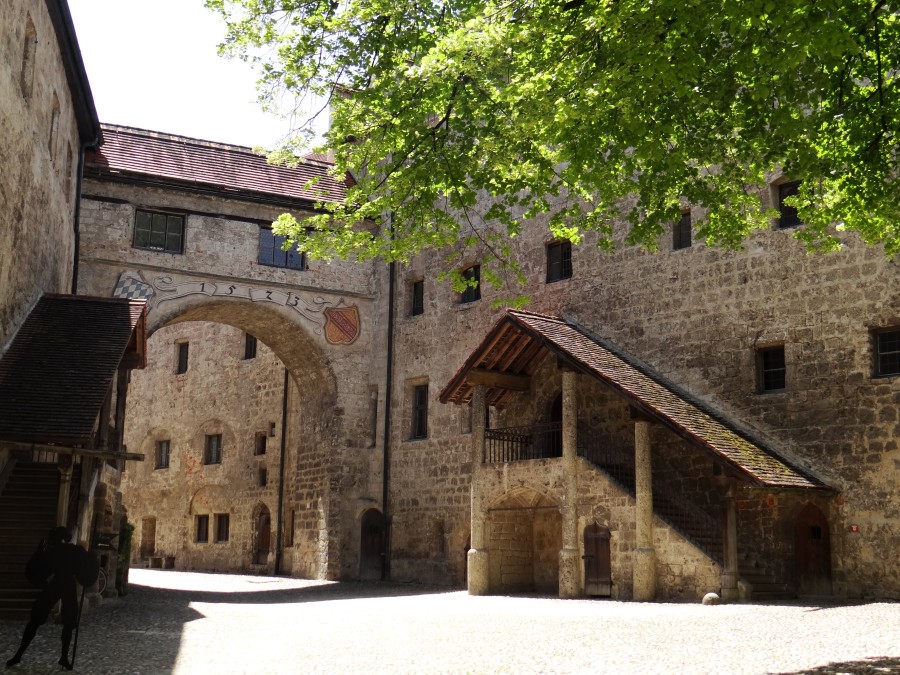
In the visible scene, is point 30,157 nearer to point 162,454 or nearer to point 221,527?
point 221,527

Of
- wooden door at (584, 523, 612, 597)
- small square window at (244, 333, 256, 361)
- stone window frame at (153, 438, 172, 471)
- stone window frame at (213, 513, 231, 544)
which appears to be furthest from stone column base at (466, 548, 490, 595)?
stone window frame at (153, 438, 172, 471)

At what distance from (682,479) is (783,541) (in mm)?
2148

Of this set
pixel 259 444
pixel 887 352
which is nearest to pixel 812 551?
pixel 887 352

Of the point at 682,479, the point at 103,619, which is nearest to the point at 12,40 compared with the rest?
the point at 103,619

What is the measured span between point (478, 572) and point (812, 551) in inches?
234

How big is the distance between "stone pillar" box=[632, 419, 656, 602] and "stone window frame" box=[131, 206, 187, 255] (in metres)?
11.3

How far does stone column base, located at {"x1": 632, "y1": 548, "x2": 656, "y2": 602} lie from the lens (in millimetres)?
17094

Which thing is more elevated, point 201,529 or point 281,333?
point 281,333

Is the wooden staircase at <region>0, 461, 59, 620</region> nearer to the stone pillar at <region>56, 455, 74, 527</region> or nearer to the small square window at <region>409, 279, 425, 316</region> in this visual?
the stone pillar at <region>56, 455, 74, 527</region>

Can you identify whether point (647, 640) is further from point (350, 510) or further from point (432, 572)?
point (350, 510)

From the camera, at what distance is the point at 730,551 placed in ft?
53.3

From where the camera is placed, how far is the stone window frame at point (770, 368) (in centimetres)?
1797

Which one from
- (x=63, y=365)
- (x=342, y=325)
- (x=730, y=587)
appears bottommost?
(x=730, y=587)

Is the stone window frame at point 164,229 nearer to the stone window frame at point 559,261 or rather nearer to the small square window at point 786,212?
the stone window frame at point 559,261
